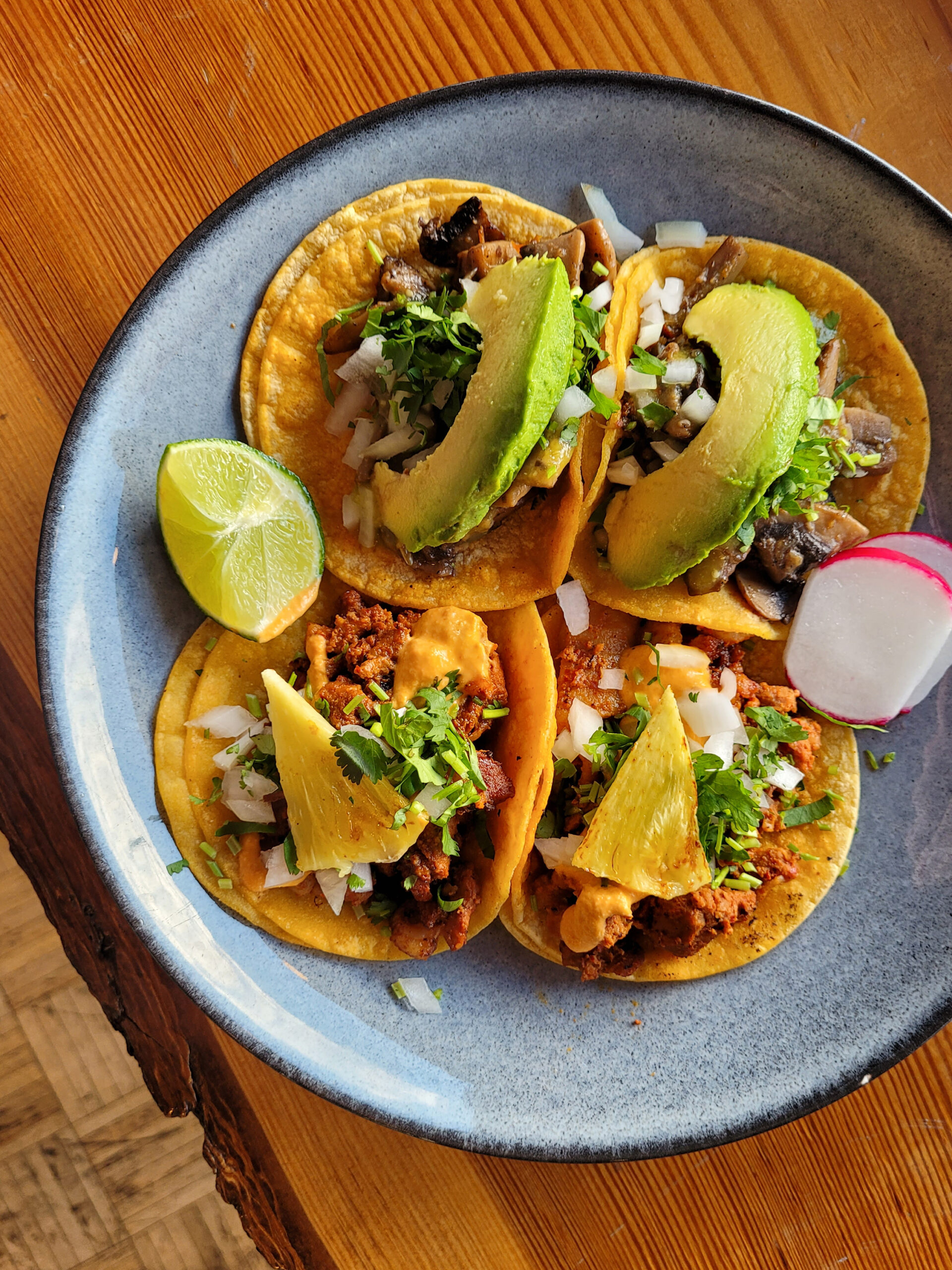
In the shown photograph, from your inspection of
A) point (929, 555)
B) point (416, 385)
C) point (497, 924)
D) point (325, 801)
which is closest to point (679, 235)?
point (416, 385)

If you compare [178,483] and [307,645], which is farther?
[307,645]

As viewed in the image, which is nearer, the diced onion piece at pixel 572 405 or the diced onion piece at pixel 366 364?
the diced onion piece at pixel 572 405

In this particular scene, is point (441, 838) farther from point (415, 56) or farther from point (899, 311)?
point (415, 56)

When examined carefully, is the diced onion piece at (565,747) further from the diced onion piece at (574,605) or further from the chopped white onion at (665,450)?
the chopped white onion at (665,450)

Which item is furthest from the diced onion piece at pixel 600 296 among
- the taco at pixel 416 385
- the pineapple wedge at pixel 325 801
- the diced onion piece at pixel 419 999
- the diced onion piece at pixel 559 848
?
the diced onion piece at pixel 419 999

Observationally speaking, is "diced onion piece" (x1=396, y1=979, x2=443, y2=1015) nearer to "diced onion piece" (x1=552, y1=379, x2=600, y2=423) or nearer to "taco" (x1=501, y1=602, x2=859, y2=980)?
"taco" (x1=501, y1=602, x2=859, y2=980)

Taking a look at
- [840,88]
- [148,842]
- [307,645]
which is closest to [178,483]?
[307,645]
